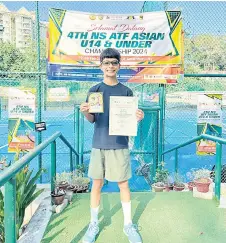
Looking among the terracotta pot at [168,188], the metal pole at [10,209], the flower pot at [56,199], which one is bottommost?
the terracotta pot at [168,188]

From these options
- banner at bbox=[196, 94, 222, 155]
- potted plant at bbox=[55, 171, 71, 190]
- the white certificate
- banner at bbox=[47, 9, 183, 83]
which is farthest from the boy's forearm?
banner at bbox=[196, 94, 222, 155]

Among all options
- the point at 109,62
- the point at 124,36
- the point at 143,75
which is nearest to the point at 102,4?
the point at 124,36

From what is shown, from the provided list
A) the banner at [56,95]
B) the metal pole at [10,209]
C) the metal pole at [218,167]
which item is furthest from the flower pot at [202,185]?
the banner at [56,95]

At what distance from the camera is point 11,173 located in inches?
86.6

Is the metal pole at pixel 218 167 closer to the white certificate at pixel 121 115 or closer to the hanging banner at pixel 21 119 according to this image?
the white certificate at pixel 121 115

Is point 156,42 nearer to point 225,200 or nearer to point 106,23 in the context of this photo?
point 106,23

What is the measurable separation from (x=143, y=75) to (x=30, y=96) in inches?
72.5

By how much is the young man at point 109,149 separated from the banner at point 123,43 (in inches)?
91.2

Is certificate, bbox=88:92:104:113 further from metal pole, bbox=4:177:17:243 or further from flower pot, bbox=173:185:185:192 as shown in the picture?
flower pot, bbox=173:185:185:192

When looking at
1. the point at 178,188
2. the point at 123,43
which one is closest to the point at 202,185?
the point at 178,188

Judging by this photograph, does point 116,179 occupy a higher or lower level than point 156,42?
lower

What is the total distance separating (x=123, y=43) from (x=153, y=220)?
113 inches

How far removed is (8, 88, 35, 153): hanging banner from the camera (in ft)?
17.5

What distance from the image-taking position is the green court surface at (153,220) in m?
3.03
